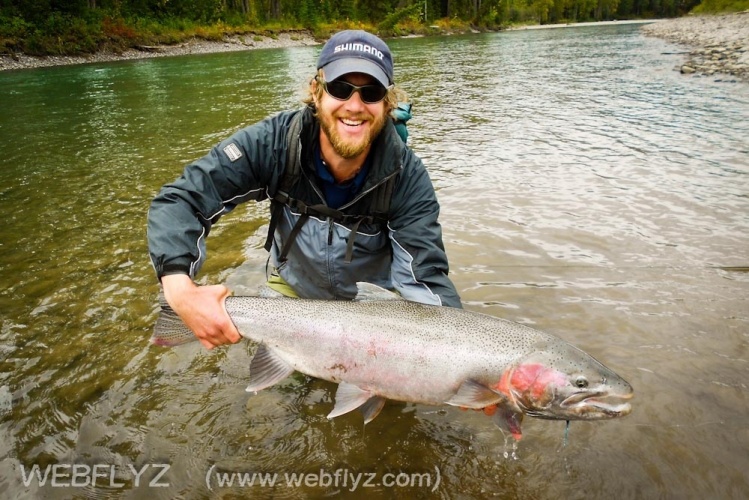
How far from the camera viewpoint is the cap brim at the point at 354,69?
9.86ft

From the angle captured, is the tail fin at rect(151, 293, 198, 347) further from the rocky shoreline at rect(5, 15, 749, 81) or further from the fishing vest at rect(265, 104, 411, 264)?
the rocky shoreline at rect(5, 15, 749, 81)

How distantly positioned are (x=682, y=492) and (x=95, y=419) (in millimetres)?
3515

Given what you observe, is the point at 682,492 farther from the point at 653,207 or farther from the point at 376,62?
the point at 653,207

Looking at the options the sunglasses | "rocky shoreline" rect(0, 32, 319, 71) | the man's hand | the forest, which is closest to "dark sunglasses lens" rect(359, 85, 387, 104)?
the sunglasses

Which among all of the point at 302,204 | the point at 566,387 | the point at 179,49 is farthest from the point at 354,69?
the point at 179,49

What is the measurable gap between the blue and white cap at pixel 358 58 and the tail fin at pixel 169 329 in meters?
1.69

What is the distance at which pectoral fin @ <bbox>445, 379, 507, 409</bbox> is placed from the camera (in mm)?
2352

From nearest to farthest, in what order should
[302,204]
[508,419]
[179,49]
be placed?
1. [508,419]
2. [302,204]
3. [179,49]

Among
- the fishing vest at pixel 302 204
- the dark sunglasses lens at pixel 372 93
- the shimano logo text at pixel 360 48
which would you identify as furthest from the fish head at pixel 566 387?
the shimano logo text at pixel 360 48

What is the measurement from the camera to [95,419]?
3127mm

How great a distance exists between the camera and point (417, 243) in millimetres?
3074

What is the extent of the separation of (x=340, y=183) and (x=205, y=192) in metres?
0.86

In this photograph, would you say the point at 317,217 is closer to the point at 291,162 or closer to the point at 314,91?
the point at 291,162

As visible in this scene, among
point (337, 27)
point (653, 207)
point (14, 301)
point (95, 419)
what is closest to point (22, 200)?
point (14, 301)
